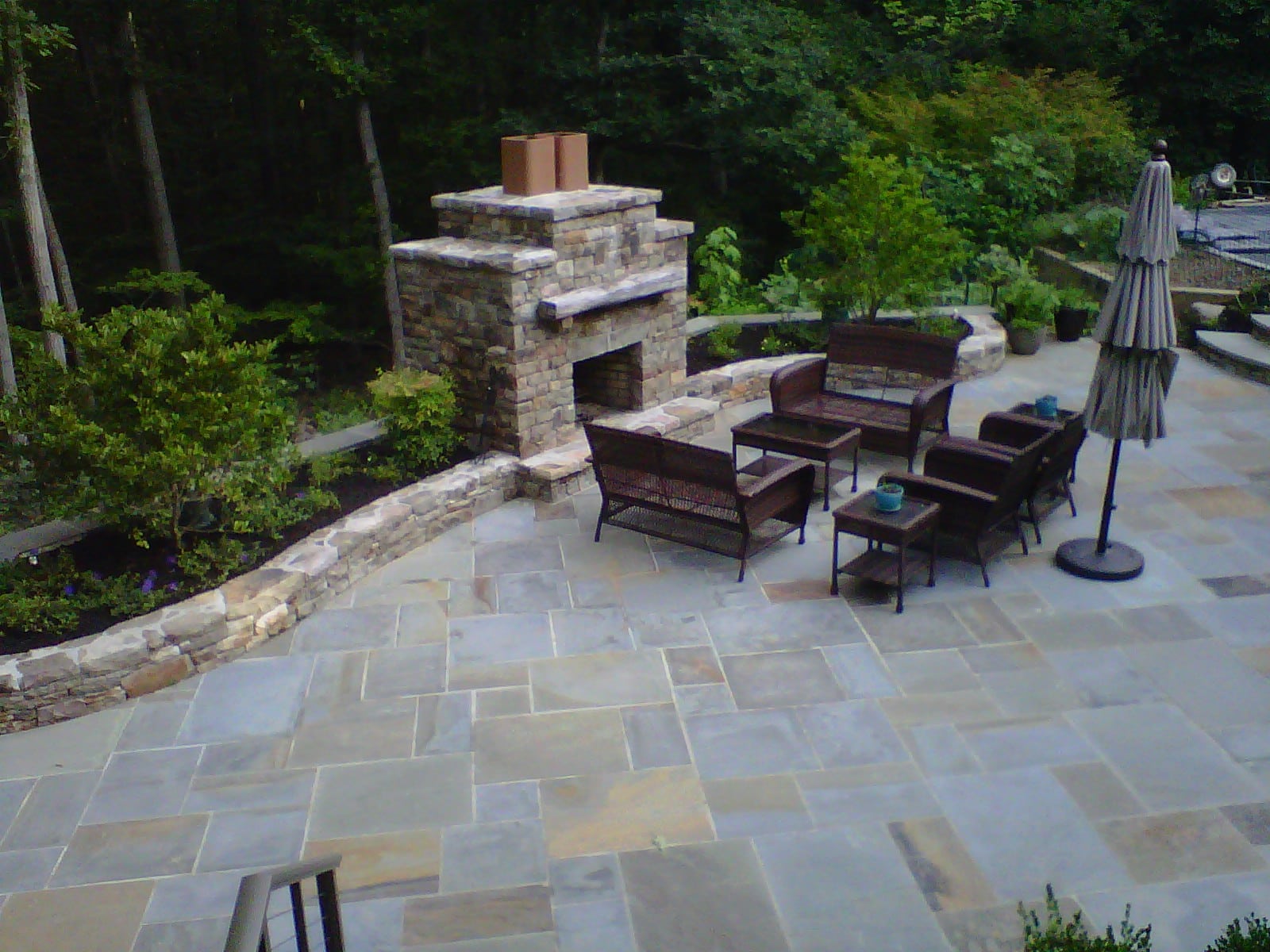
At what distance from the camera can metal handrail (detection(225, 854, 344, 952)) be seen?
7.07 feet

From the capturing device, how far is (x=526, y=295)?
7.92 metres

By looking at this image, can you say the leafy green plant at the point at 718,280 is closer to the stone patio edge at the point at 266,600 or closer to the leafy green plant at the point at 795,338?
the leafy green plant at the point at 795,338

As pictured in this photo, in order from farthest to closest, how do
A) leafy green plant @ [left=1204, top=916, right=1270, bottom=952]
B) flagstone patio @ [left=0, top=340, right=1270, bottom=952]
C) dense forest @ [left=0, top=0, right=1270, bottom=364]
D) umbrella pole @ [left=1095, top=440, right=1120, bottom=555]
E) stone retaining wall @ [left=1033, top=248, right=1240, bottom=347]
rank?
dense forest @ [left=0, top=0, right=1270, bottom=364] → stone retaining wall @ [left=1033, top=248, right=1240, bottom=347] → umbrella pole @ [left=1095, top=440, right=1120, bottom=555] → flagstone patio @ [left=0, top=340, right=1270, bottom=952] → leafy green plant @ [left=1204, top=916, right=1270, bottom=952]

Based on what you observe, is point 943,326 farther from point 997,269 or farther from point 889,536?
point 889,536

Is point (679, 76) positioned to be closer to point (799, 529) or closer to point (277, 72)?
point (277, 72)

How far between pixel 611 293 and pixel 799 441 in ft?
5.73

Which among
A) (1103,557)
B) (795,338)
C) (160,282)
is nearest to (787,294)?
(795,338)

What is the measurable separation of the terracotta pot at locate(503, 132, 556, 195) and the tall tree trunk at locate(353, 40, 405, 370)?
5824 mm

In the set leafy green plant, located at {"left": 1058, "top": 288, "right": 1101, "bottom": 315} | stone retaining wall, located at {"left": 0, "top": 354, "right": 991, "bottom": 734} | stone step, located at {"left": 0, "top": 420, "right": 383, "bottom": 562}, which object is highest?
leafy green plant, located at {"left": 1058, "top": 288, "right": 1101, "bottom": 315}

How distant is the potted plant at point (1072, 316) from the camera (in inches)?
448

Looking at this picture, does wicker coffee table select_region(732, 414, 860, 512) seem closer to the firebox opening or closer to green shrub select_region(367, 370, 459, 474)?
Answer: the firebox opening

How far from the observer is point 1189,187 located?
1677 centimetres

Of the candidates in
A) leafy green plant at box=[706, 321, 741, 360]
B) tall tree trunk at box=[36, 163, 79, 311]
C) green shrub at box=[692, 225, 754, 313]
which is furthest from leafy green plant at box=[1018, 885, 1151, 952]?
tall tree trunk at box=[36, 163, 79, 311]

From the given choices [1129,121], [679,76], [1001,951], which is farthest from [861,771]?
[1129,121]
